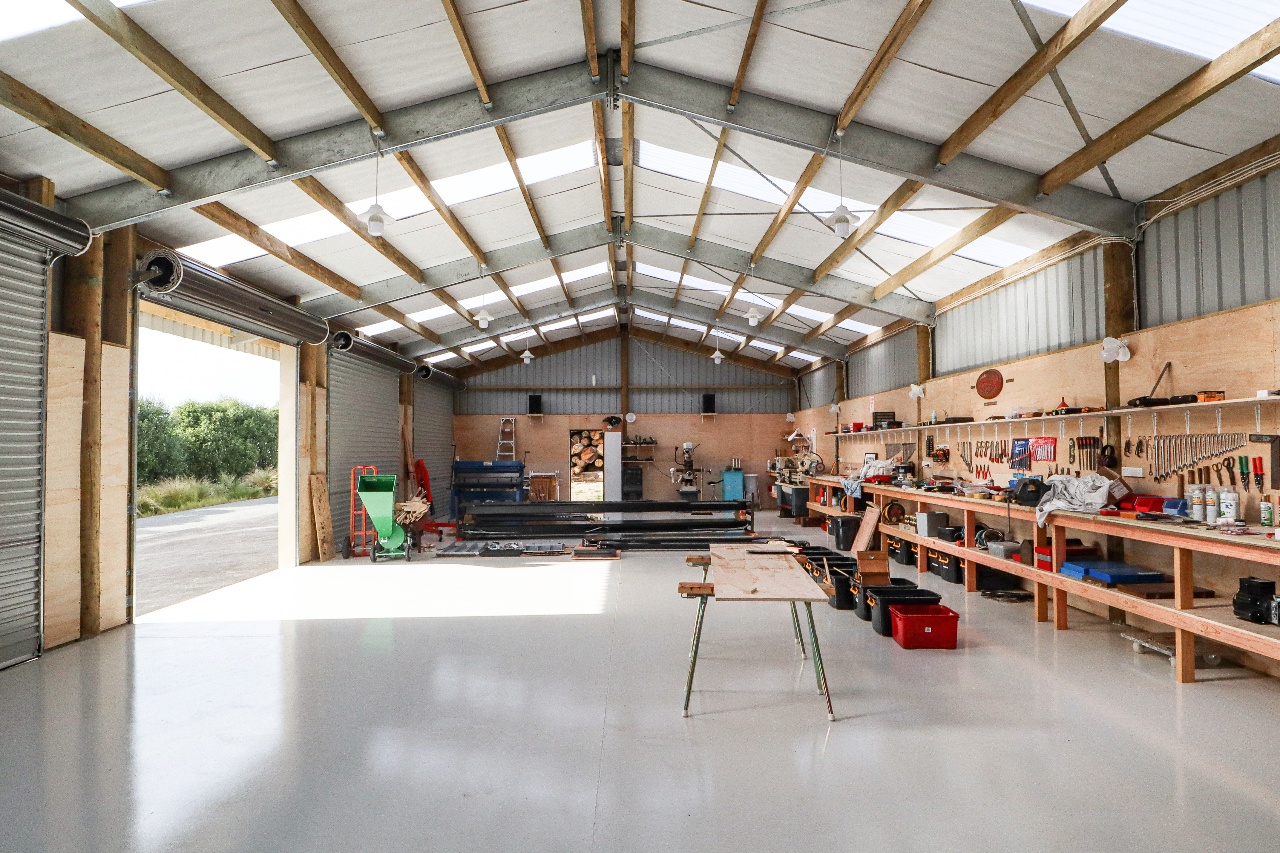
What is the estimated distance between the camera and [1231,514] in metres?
4.21

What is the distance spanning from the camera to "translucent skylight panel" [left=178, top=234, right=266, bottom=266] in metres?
6.45

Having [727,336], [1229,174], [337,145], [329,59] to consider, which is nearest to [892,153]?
[1229,174]

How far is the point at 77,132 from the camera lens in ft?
13.9

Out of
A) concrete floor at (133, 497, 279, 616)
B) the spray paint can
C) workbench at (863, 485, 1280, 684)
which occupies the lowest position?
concrete floor at (133, 497, 279, 616)

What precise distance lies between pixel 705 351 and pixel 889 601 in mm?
11472

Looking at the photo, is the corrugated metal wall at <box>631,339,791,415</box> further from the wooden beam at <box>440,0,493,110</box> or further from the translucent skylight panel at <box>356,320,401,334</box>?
the wooden beam at <box>440,0,493,110</box>

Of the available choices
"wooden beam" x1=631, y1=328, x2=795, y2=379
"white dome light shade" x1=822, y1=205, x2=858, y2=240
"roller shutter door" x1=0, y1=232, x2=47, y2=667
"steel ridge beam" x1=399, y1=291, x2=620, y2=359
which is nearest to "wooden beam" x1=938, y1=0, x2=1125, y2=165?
"white dome light shade" x1=822, y1=205, x2=858, y2=240

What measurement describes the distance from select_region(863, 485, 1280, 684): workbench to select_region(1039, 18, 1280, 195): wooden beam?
97.2 inches

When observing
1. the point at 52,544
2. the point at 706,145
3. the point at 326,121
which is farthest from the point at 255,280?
the point at 706,145

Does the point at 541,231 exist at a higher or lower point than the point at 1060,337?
→ higher

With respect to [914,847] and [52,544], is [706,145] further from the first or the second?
[52,544]

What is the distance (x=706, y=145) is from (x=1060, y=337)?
379 cm

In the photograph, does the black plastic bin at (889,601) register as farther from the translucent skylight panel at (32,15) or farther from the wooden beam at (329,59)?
the translucent skylight panel at (32,15)

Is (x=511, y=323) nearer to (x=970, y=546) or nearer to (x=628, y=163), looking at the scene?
(x=628, y=163)
